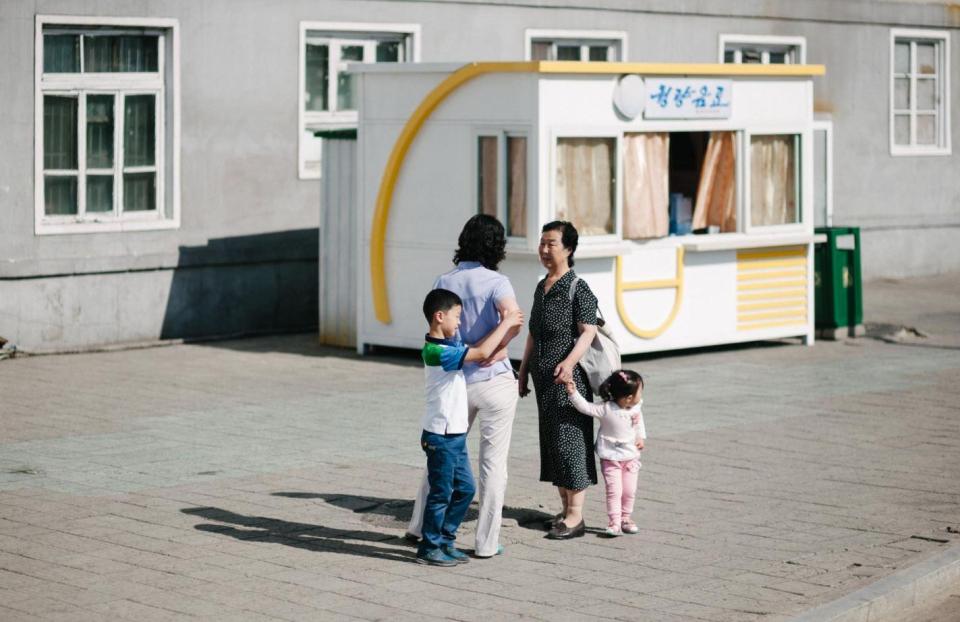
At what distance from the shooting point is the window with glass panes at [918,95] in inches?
995

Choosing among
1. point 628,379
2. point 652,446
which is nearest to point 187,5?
point 652,446

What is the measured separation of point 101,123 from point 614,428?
31.8ft

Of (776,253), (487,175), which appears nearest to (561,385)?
(487,175)

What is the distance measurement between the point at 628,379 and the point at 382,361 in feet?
24.1

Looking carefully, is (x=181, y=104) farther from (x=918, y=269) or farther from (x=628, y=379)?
(x=918, y=269)

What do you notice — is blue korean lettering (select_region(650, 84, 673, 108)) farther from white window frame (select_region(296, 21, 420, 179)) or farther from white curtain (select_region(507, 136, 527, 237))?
white window frame (select_region(296, 21, 420, 179))

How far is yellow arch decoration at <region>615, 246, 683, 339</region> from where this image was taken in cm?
1538

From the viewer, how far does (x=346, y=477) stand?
1018 centimetres

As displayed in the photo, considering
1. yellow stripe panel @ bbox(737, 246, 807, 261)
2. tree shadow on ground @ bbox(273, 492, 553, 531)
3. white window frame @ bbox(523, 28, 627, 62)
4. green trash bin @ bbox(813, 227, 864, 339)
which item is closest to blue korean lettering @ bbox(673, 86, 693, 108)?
yellow stripe panel @ bbox(737, 246, 807, 261)

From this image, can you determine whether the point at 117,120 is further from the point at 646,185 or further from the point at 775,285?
the point at 775,285

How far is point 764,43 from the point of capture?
2342 cm

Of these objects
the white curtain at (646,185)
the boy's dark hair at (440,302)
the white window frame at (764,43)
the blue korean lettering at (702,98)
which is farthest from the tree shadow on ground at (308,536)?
the white window frame at (764,43)

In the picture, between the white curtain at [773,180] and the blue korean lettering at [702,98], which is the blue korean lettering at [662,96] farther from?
the white curtain at [773,180]

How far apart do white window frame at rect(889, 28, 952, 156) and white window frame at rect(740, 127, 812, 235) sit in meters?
8.53
